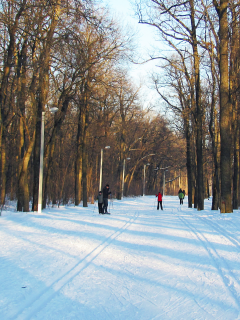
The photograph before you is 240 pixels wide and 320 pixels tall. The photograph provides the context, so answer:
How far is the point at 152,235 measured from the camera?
41.7 feet

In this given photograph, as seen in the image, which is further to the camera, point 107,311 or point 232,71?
point 232,71

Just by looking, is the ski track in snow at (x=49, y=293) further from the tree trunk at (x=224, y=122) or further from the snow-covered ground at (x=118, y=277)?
the tree trunk at (x=224, y=122)

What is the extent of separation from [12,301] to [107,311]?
143 cm

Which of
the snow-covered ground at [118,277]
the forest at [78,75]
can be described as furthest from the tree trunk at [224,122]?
the snow-covered ground at [118,277]

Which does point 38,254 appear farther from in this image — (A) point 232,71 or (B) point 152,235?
(A) point 232,71

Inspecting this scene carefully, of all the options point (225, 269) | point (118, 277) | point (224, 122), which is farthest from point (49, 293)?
point (224, 122)

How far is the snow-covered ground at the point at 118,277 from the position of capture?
489 centimetres

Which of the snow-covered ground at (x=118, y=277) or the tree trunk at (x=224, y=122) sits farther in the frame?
the tree trunk at (x=224, y=122)

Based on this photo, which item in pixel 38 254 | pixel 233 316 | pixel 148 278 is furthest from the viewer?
pixel 38 254

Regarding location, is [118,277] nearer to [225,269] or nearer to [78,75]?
[225,269]

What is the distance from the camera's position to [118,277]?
671 centimetres

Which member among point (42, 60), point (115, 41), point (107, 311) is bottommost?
point (107, 311)

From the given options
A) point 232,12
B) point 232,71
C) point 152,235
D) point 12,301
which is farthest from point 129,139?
point 12,301

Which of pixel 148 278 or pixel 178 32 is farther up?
pixel 178 32
